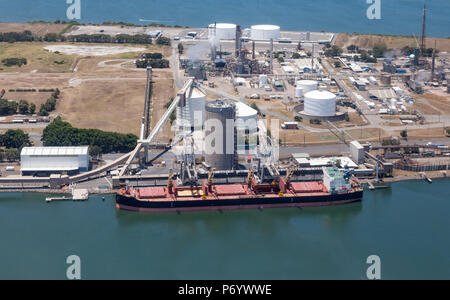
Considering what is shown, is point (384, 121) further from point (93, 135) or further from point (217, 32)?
point (217, 32)

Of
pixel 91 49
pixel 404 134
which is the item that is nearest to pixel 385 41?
pixel 404 134

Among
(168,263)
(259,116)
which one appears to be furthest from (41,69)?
(168,263)

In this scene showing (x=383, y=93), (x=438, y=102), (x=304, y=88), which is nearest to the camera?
(x=438, y=102)

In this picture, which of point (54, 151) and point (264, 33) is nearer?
point (54, 151)

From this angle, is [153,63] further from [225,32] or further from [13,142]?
[13,142]

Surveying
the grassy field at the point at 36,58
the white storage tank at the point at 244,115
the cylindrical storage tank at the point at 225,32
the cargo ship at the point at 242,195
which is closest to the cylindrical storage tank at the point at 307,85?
the white storage tank at the point at 244,115

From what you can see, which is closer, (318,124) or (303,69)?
(318,124)
